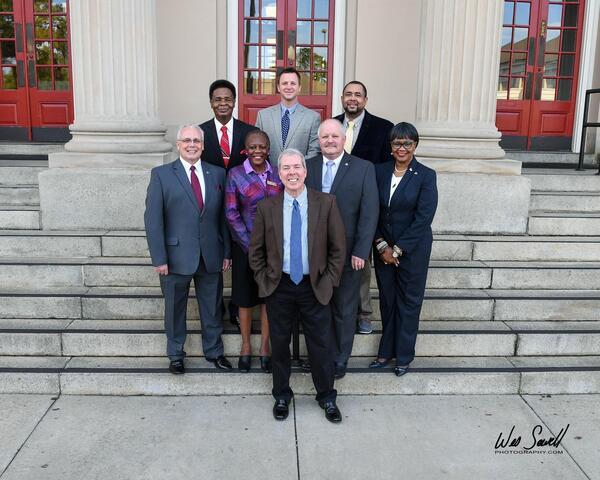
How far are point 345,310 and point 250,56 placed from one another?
5.40 metres

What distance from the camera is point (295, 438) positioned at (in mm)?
3688

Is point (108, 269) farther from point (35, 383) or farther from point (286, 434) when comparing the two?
point (286, 434)

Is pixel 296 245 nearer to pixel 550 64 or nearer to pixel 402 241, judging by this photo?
pixel 402 241

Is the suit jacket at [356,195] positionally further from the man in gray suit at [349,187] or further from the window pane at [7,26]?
the window pane at [7,26]

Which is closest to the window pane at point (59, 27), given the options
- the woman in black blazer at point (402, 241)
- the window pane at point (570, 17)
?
the woman in black blazer at point (402, 241)

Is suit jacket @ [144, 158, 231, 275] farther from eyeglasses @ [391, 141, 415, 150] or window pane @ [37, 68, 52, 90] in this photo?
window pane @ [37, 68, 52, 90]

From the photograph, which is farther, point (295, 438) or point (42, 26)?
point (42, 26)

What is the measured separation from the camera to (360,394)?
430 centimetres

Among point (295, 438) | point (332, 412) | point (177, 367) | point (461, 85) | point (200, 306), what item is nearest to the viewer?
point (295, 438)

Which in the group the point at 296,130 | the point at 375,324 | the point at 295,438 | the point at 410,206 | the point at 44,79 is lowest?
the point at 295,438

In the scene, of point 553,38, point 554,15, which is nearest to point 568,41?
point 553,38

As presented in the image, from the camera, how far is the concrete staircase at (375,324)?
14.1 ft

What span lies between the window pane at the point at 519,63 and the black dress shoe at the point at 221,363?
21.7ft

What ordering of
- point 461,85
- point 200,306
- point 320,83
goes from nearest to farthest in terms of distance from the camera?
point 200,306 < point 461,85 < point 320,83
